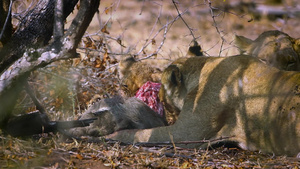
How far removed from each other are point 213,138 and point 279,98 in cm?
68

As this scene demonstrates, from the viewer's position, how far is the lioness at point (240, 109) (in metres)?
3.25

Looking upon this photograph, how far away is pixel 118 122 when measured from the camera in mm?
3971

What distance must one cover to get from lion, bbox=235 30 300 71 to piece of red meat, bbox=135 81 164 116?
4.50 feet

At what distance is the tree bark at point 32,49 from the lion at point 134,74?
2.46 m

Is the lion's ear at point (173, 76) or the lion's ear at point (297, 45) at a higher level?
the lion's ear at point (297, 45)

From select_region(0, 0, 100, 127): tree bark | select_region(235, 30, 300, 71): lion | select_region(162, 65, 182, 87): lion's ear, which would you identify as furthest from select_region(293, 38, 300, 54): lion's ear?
select_region(0, 0, 100, 127): tree bark

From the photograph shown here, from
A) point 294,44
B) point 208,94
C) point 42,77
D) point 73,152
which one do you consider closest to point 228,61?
point 208,94

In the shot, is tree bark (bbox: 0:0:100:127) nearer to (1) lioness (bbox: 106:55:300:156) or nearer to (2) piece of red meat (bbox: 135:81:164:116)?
(1) lioness (bbox: 106:55:300:156)

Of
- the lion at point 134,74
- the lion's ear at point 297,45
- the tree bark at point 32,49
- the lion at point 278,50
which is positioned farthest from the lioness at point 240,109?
the lion at point 134,74

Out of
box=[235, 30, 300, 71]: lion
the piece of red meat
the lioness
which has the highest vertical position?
box=[235, 30, 300, 71]: lion

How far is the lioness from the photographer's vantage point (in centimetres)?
325

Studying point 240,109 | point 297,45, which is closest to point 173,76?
point 240,109

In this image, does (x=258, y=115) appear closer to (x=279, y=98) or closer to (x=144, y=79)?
(x=279, y=98)

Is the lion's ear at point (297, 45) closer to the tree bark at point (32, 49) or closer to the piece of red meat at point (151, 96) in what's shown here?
the piece of red meat at point (151, 96)
